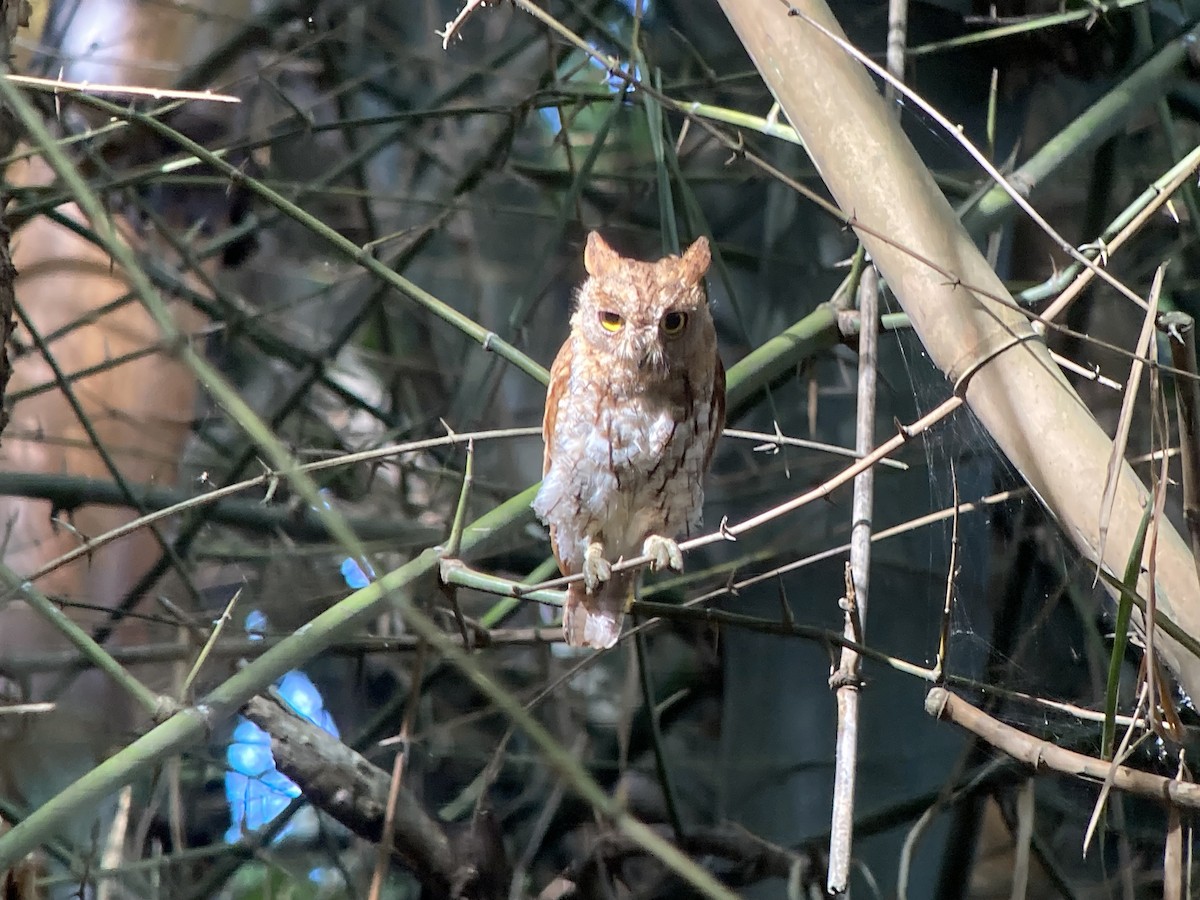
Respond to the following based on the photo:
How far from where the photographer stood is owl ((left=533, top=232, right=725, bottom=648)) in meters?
1.96

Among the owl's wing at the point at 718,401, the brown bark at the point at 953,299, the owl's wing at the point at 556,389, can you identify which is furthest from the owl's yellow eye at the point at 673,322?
the brown bark at the point at 953,299

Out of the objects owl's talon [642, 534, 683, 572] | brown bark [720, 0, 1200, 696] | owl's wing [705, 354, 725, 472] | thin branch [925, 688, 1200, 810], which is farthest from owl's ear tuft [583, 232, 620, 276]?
thin branch [925, 688, 1200, 810]

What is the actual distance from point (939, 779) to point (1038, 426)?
1.47 metres

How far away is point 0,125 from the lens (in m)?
1.82

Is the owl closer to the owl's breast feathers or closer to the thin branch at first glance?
the owl's breast feathers

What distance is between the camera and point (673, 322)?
1960 millimetres

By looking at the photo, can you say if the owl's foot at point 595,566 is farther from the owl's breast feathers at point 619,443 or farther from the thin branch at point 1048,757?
the thin branch at point 1048,757

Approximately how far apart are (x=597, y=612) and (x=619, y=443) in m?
0.32

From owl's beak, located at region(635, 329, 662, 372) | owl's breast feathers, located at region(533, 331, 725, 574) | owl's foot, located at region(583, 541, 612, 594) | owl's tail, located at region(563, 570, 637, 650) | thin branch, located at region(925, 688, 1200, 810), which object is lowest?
thin branch, located at region(925, 688, 1200, 810)

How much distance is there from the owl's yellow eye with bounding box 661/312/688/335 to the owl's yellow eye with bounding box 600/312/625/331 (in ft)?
0.26

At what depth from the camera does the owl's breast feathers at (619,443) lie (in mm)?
2039

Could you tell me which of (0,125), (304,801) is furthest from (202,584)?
(0,125)

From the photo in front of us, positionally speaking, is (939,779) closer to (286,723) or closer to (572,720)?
(572,720)

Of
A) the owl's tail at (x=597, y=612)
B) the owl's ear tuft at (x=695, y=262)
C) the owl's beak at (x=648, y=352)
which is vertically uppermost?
the owl's ear tuft at (x=695, y=262)
